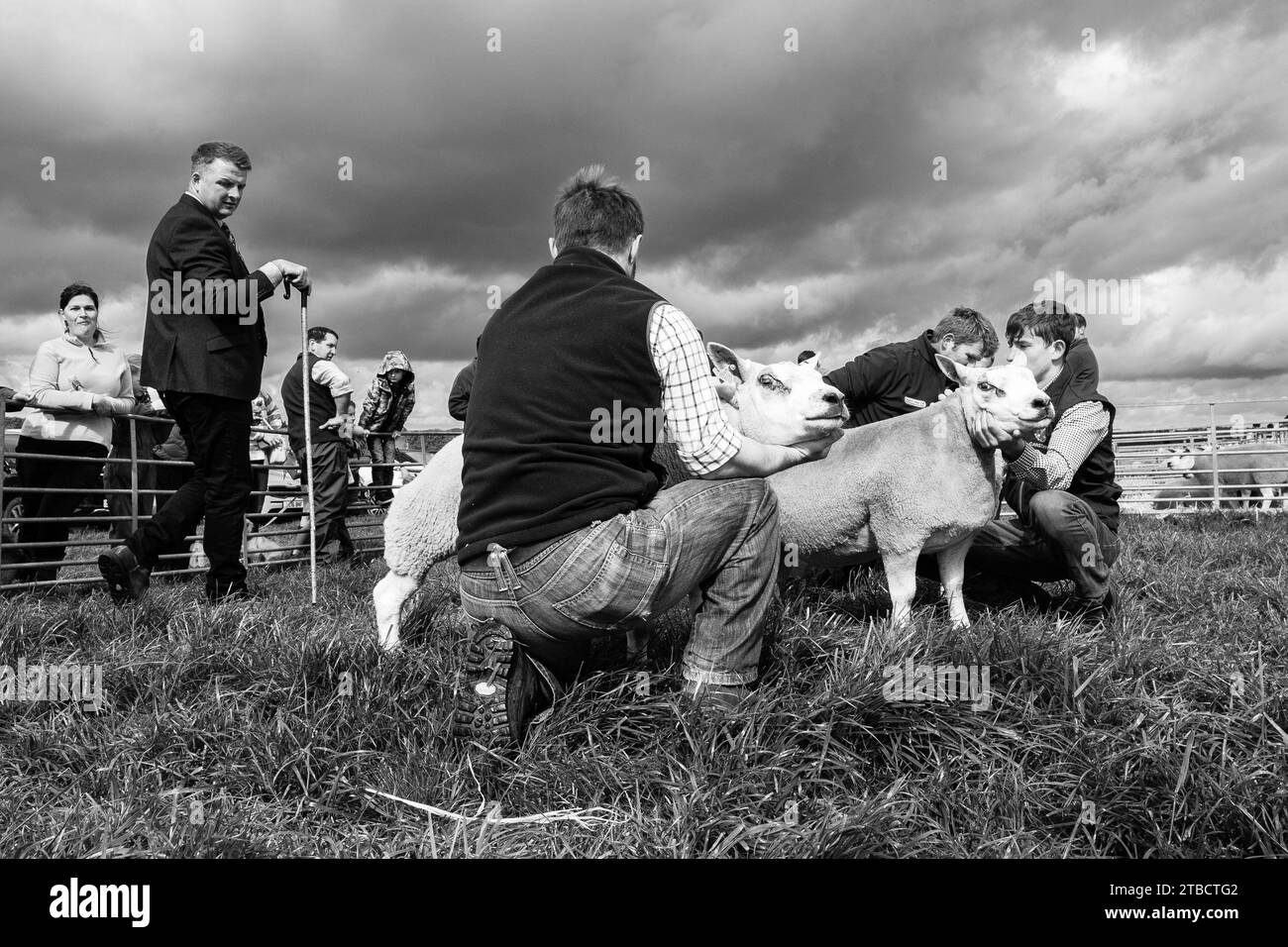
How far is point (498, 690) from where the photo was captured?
2.66 m

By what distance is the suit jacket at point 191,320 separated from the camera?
15.3ft

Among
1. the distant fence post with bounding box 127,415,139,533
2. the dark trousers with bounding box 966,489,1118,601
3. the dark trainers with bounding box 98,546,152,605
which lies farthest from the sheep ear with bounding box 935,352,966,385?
the distant fence post with bounding box 127,415,139,533

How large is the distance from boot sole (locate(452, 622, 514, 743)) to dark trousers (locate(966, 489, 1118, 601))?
9.60 feet

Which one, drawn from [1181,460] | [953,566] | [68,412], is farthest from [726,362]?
[1181,460]

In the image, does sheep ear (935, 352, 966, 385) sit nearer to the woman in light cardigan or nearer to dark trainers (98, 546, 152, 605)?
dark trainers (98, 546, 152, 605)

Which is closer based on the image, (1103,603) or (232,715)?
(232,715)

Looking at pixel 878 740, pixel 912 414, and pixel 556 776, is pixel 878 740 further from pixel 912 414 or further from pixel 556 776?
pixel 912 414

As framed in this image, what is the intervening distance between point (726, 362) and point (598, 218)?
4.78 ft

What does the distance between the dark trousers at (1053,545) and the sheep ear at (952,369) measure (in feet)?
2.32

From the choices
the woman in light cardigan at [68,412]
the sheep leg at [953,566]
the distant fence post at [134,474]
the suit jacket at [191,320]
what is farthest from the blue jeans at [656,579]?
the distant fence post at [134,474]

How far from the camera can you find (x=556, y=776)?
2441mm

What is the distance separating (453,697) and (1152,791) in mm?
2051

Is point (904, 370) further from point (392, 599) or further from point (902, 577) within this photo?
point (392, 599)
